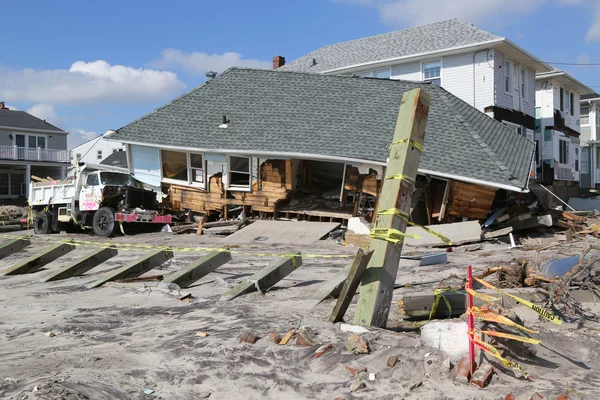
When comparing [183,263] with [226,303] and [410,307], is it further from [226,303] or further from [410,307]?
[410,307]

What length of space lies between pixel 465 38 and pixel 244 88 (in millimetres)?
11032

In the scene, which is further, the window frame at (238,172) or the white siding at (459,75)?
the white siding at (459,75)

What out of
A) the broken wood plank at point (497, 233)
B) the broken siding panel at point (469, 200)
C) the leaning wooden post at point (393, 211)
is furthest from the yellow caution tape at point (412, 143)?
the broken siding panel at point (469, 200)

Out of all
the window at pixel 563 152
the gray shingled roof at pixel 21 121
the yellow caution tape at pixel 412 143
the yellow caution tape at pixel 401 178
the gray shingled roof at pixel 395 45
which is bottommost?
the yellow caution tape at pixel 401 178

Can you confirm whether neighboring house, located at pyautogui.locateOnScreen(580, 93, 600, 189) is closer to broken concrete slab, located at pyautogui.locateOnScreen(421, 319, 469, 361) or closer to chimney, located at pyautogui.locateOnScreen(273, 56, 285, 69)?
chimney, located at pyautogui.locateOnScreen(273, 56, 285, 69)

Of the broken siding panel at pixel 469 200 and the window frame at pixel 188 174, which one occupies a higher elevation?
the window frame at pixel 188 174

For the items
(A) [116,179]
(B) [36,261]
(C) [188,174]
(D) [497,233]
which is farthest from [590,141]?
(B) [36,261]

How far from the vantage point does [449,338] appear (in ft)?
16.5

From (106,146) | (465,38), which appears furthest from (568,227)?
(106,146)

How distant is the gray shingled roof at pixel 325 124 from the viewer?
60.8 ft

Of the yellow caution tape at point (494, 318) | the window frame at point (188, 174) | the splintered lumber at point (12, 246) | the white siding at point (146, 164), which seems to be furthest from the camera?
the white siding at point (146, 164)

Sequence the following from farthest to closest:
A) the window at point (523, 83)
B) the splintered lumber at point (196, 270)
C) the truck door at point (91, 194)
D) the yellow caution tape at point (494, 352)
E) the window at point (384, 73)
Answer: the window at point (384, 73) → the window at point (523, 83) → the truck door at point (91, 194) → the splintered lumber at point (196, 270) → the yellow caution tape at point (494, 352)

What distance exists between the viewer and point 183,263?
1297cm

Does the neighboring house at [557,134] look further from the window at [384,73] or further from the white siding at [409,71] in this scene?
the window at [384,73]
